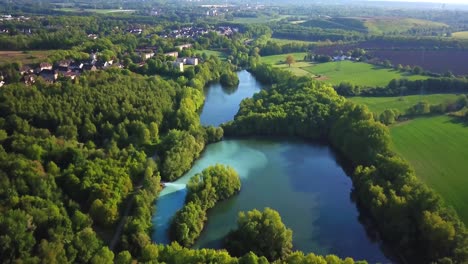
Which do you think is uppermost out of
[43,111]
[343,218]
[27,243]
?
[43,111]

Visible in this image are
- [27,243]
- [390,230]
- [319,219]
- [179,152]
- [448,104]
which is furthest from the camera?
[448,104]

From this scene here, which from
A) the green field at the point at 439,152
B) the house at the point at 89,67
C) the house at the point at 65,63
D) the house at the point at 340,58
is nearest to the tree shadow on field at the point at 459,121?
the green field at the point at 439,152

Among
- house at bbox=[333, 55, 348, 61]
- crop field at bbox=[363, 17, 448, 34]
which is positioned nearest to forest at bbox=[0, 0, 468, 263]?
house at bbox=[333, 55, 348, 61]

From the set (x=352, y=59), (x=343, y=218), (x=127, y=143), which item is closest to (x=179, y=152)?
(x=127, y=143)

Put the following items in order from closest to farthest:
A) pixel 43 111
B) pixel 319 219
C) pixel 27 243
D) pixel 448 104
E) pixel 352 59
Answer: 1. pixel 27 243
2. pixel 319 219
3. pixel 43 111
4. pixel 448 104
5. pixel 352 59

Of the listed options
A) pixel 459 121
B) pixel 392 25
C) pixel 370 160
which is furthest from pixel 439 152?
pixel 392 25

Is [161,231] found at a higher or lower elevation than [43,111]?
lower

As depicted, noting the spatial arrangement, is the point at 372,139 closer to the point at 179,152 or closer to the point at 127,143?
the point at 179,152
